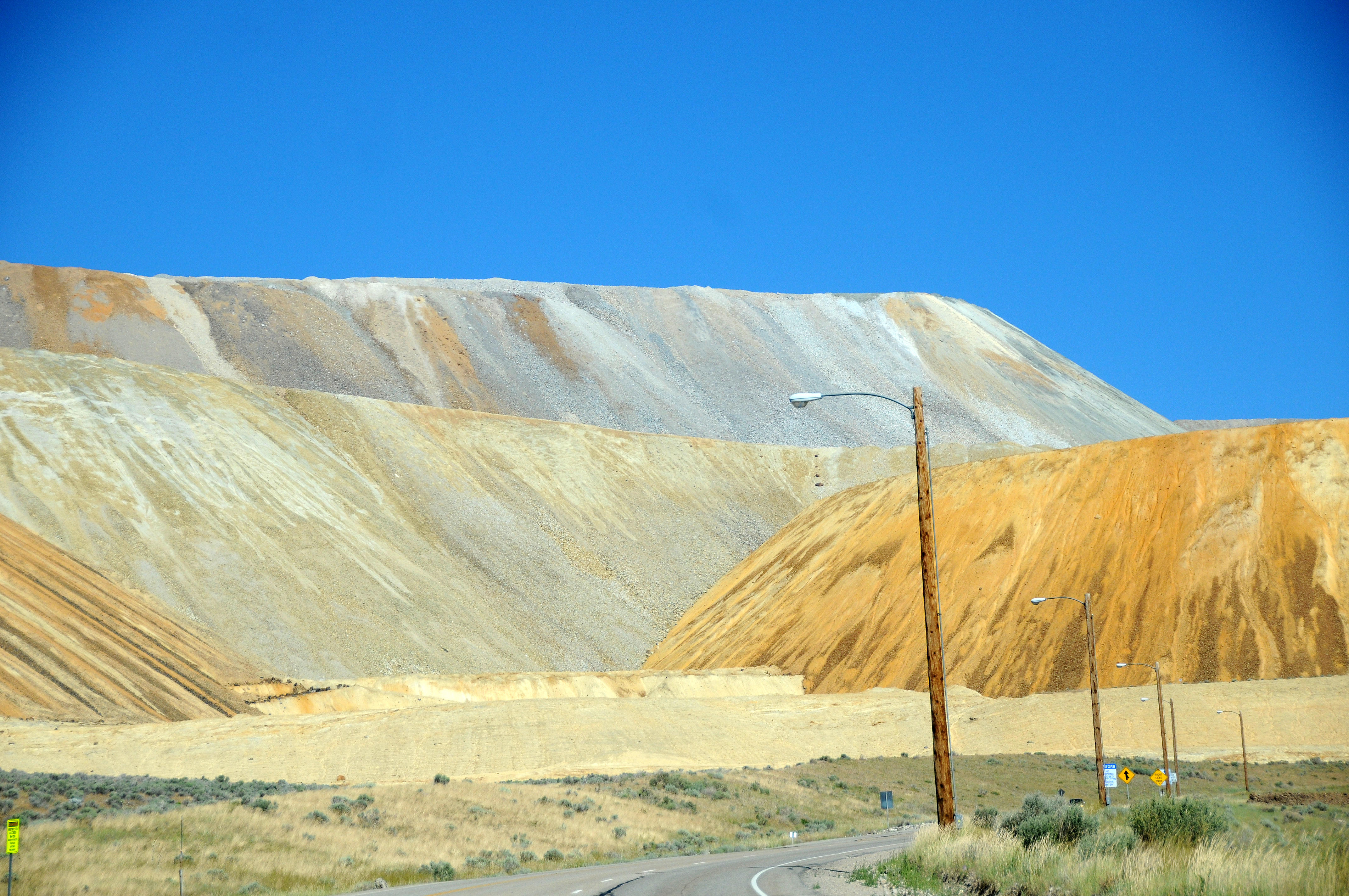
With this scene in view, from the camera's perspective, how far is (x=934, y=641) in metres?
14.9

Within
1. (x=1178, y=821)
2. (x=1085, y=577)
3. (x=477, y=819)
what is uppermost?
(x=1085, y=577)

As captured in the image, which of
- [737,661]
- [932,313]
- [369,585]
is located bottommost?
[737,661]

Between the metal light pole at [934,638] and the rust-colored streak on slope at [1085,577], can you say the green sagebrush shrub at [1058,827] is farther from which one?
the rust-colored streak on slope at [1085,577]

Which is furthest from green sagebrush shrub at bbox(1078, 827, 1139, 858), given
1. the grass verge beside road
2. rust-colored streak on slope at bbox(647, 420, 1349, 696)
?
rust-colored streak on slope at bbox(647, 420, 1349, 696)

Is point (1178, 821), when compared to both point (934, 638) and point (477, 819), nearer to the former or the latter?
point (934, 638)

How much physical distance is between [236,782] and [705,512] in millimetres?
51663

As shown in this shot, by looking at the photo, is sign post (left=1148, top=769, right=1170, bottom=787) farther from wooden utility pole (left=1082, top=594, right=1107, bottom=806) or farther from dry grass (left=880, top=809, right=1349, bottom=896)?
dry grass (left=880, top=809, right=1349, bottom=896)

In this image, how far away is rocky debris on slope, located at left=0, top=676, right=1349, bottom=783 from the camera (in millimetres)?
34438

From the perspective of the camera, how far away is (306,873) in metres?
18.5

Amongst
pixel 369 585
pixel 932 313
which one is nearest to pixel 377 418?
pixel 369 585

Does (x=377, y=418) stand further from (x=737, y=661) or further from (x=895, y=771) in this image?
(x=895, y=771)

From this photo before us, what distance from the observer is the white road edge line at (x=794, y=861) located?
1467 cm

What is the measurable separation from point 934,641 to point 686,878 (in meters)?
5.15

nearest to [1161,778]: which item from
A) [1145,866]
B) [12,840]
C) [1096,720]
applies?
[1096,720]
